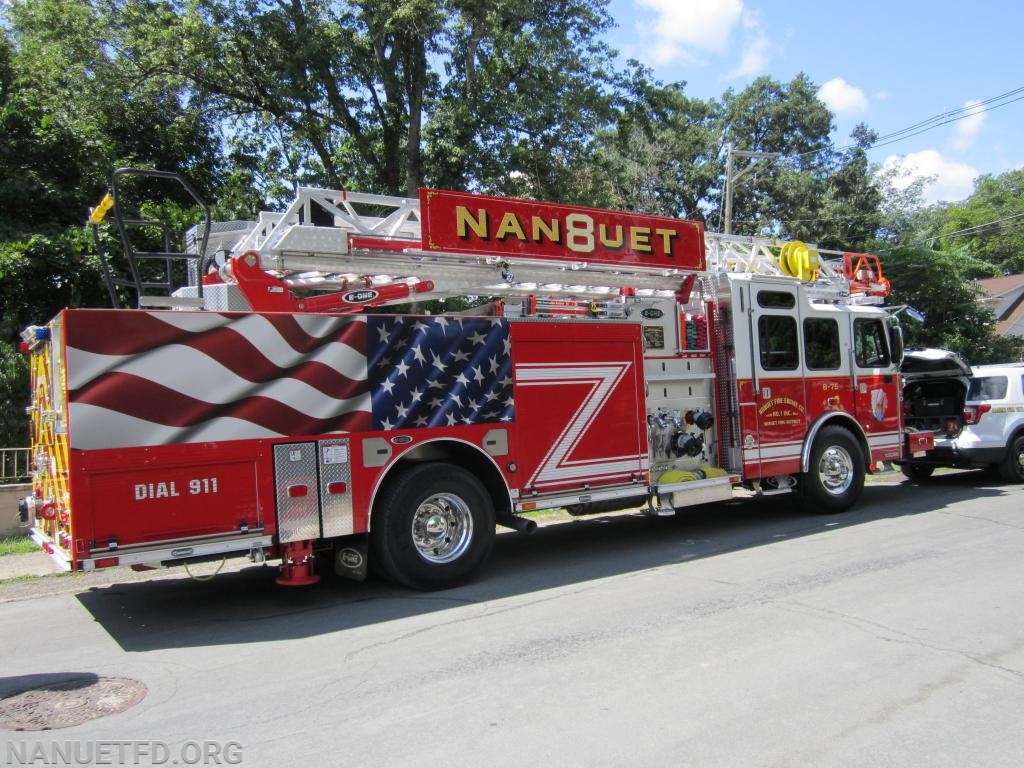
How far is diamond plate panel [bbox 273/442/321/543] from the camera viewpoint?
6340 mm

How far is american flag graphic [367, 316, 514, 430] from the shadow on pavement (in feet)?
5.01

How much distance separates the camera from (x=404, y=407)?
694cm

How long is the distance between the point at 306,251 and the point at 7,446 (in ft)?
26.6

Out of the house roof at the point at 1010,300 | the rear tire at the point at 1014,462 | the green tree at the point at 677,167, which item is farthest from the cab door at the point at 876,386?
the house roof at the point at 1010,300

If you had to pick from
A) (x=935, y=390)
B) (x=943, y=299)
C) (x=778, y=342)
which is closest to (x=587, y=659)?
(x=778, y=342)

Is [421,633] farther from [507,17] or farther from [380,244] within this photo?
[507,17]

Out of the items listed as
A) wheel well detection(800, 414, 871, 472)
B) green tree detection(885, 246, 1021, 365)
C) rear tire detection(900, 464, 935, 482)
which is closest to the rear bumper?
rear tire detection(900, 464, 935, 482)

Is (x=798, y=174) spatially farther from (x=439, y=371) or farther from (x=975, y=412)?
(x=439, y=371)

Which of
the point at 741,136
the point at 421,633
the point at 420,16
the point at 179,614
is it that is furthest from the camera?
the point at 741,136

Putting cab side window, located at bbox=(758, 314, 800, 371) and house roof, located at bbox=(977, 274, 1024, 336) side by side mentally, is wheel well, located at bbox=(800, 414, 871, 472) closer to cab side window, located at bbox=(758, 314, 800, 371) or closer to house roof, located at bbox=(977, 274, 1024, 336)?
cab side window, located at bbox=(758, 314, 800, 371)

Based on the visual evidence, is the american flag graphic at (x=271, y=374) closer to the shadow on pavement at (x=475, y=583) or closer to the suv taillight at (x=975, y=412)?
the shadow on pavement at (x=475, y=583)

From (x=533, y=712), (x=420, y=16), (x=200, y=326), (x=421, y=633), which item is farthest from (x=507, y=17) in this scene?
(x=533, y=712)

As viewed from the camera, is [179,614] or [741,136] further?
[741,136]

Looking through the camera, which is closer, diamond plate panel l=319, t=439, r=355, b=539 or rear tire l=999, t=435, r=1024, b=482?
diamond plate panel l=319, t=439, r=355, b=539
